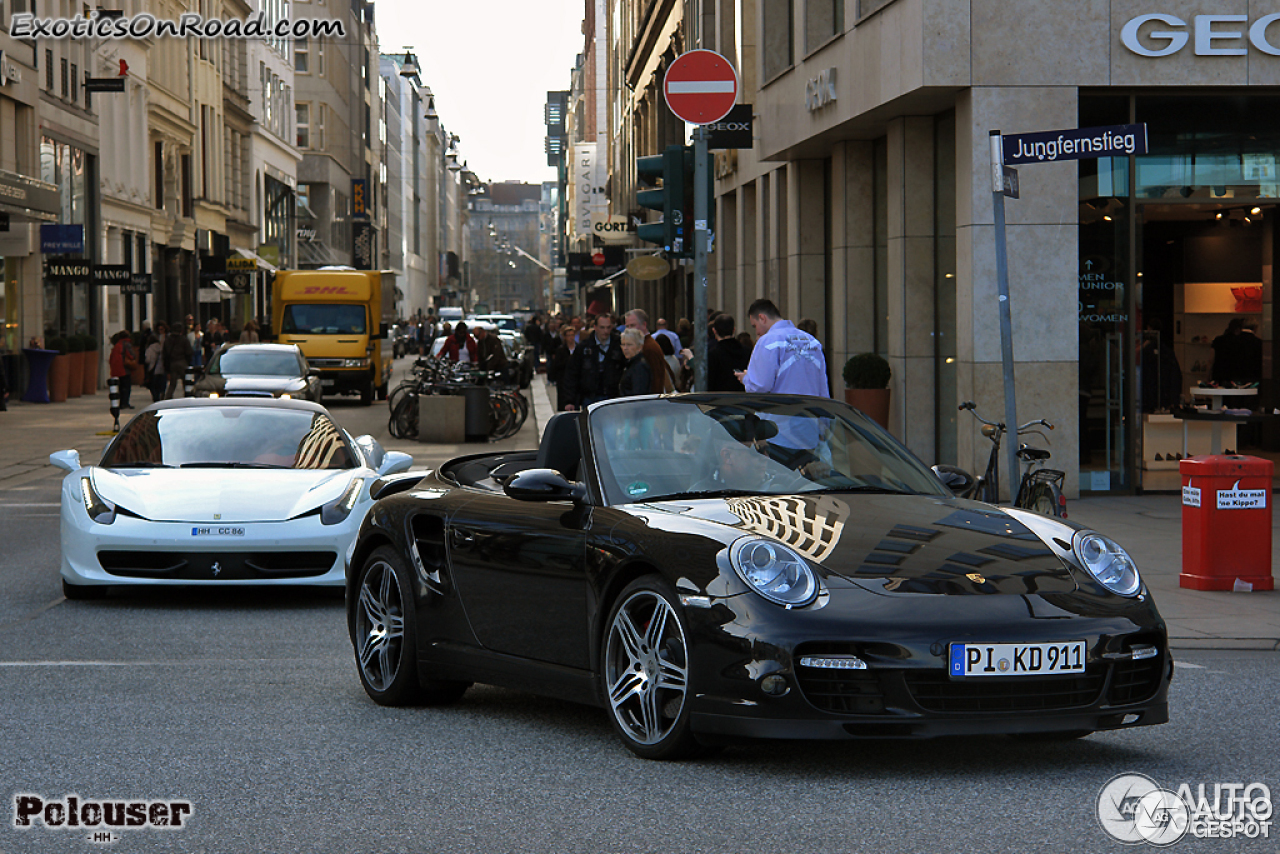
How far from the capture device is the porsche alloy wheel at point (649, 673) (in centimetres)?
595

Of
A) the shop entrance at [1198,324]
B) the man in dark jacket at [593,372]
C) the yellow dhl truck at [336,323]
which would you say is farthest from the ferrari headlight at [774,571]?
the yellow dhl truck at [336,323]

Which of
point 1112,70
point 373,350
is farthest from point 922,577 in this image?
point 373,350

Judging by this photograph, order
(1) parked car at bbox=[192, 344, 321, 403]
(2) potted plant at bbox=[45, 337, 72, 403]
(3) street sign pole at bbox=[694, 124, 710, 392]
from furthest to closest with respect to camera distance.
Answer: (2) potted plant at bbox=[45, 337, 72, 403], (1) parked car at bbox=[192, 344, 321, 403], (3) street sign pole at bbox=[694, 124, 710, 392]

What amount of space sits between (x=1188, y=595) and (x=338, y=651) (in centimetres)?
496

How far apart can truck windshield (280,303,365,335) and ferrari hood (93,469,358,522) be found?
28392mm

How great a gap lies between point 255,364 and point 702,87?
747 inches

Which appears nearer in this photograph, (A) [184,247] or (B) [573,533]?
(B) [573,533]

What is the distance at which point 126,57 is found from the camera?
169ft

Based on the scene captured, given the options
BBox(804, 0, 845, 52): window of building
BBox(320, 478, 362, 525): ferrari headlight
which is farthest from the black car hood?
BBox(804, 0, 845, 52): window of building

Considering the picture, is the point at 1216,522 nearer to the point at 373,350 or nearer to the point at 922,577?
the point at 922,577

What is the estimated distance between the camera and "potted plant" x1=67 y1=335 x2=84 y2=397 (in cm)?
3969

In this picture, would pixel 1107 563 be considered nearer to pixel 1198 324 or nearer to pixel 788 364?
pixel 788 364

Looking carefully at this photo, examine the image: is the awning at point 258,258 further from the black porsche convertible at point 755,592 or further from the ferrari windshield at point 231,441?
the black porsche convertible at point 755,592

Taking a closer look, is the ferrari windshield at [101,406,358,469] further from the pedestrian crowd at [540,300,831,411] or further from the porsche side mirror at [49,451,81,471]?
the pedestrian crowd at [540,300,831,411]
